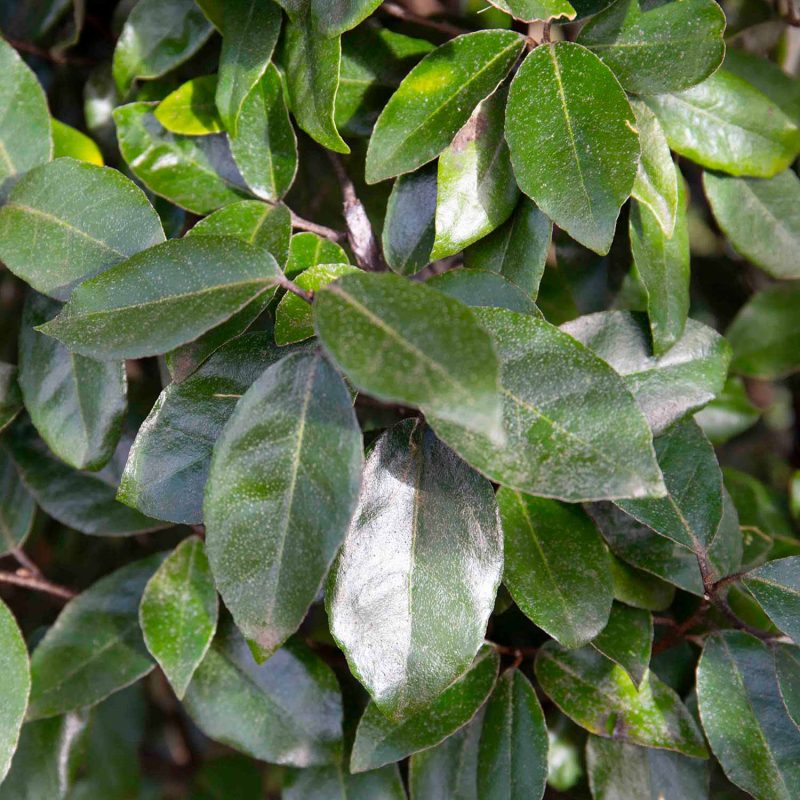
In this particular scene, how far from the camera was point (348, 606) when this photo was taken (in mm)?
577

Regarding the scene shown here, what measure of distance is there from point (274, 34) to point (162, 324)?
0.92ft

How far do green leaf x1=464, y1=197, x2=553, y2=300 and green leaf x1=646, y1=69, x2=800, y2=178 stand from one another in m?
0.18

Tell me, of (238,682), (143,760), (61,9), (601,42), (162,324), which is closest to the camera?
(162,324)

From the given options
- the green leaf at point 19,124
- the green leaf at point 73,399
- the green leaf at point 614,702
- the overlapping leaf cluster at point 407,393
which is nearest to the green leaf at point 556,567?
the overlapping leaf cluster at point 407,393

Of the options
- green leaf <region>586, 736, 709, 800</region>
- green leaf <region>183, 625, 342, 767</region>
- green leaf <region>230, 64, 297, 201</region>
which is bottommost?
green leaf <region>586, 736, 709, 800</region>

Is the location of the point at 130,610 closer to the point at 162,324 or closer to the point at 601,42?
the point at 162,324

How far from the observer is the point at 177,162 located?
76 cm

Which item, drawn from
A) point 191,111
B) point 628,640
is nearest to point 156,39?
point 191,111

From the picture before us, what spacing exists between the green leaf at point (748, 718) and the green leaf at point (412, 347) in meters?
0.40

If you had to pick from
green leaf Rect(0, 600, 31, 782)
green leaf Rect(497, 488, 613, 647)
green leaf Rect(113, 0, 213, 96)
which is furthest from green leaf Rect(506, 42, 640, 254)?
green leaf Rect(0, 600, 31, 782)

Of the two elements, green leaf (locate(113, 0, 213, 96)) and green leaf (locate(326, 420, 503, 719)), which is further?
green leaf (locate(113, 0, 213, 96))

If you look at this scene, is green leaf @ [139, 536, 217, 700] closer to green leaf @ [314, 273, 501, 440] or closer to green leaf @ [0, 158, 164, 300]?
green leaf @ [0, 158, 164, 300]

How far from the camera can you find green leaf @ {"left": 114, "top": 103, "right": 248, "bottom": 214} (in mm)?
751

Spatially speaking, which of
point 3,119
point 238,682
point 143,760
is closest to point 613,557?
point 238,682
